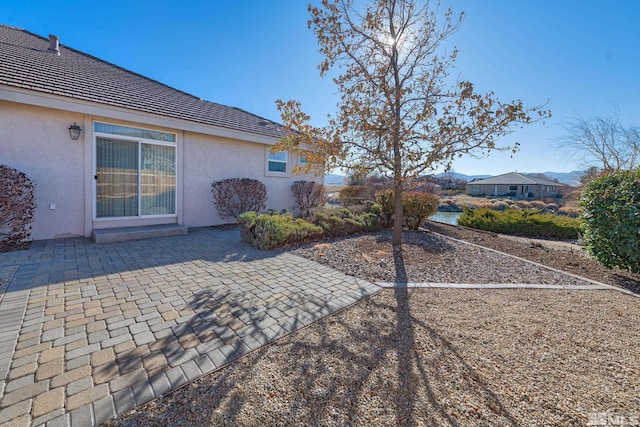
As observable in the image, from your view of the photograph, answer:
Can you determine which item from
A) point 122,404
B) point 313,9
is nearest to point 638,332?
point 122,404

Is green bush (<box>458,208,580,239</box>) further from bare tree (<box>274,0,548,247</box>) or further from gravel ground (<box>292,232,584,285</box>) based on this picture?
bare tree (<box>274,0,548,247</box>)

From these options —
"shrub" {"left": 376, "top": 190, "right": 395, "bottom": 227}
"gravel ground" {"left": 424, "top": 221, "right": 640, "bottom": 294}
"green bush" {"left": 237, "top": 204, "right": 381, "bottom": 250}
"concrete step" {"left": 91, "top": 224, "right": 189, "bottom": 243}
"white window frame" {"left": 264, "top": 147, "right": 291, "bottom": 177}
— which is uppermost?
"white window frame" {"left": 264, "top": 147, "right": 291, "bottom": 177}

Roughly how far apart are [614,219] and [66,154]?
11821 millimetres

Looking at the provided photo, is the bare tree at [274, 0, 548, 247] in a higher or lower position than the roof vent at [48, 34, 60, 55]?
lower

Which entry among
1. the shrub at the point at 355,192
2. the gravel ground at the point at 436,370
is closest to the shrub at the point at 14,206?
the gravel ground at the point at 436,370

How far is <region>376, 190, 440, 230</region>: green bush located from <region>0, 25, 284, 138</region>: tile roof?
16.0 feet

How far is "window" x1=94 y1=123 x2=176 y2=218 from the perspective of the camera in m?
6.78

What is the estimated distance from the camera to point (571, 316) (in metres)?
3.44

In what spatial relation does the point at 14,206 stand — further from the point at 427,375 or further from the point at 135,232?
the point at 427,375

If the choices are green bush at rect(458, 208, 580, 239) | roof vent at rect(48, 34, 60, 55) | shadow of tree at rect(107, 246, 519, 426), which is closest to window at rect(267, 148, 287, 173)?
roof vent at rect(48, 34, 60, 55)

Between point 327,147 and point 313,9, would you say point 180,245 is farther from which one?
point 313,9

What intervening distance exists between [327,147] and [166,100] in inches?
247

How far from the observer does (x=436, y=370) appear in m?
2.30

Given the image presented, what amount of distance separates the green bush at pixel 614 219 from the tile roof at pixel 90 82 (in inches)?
362
